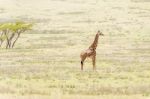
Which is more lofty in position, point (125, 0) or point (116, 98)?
point (125, 0)

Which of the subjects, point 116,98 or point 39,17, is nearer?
point 116,98

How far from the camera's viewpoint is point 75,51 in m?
51.4

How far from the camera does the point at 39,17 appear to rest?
93062 mm

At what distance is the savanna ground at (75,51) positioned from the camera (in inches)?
906

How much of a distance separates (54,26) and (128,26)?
1160 cm

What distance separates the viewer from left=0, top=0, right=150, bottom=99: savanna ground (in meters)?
23.0

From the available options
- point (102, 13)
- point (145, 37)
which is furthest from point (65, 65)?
point (102, 13)

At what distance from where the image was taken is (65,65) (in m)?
35.0

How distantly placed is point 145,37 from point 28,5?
4728cm

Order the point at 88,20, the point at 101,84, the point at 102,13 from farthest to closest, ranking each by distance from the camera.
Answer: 1. the point at 102,13
2. the point at 88,20
3. the point at 101,84

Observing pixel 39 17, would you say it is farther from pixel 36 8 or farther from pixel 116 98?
→ pixel 116 98

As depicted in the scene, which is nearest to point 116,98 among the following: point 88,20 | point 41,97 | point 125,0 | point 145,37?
point 41,97

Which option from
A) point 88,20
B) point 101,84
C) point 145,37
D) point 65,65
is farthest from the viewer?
point 88,20

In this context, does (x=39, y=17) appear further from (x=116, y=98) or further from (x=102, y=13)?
(x=116, y=98)
